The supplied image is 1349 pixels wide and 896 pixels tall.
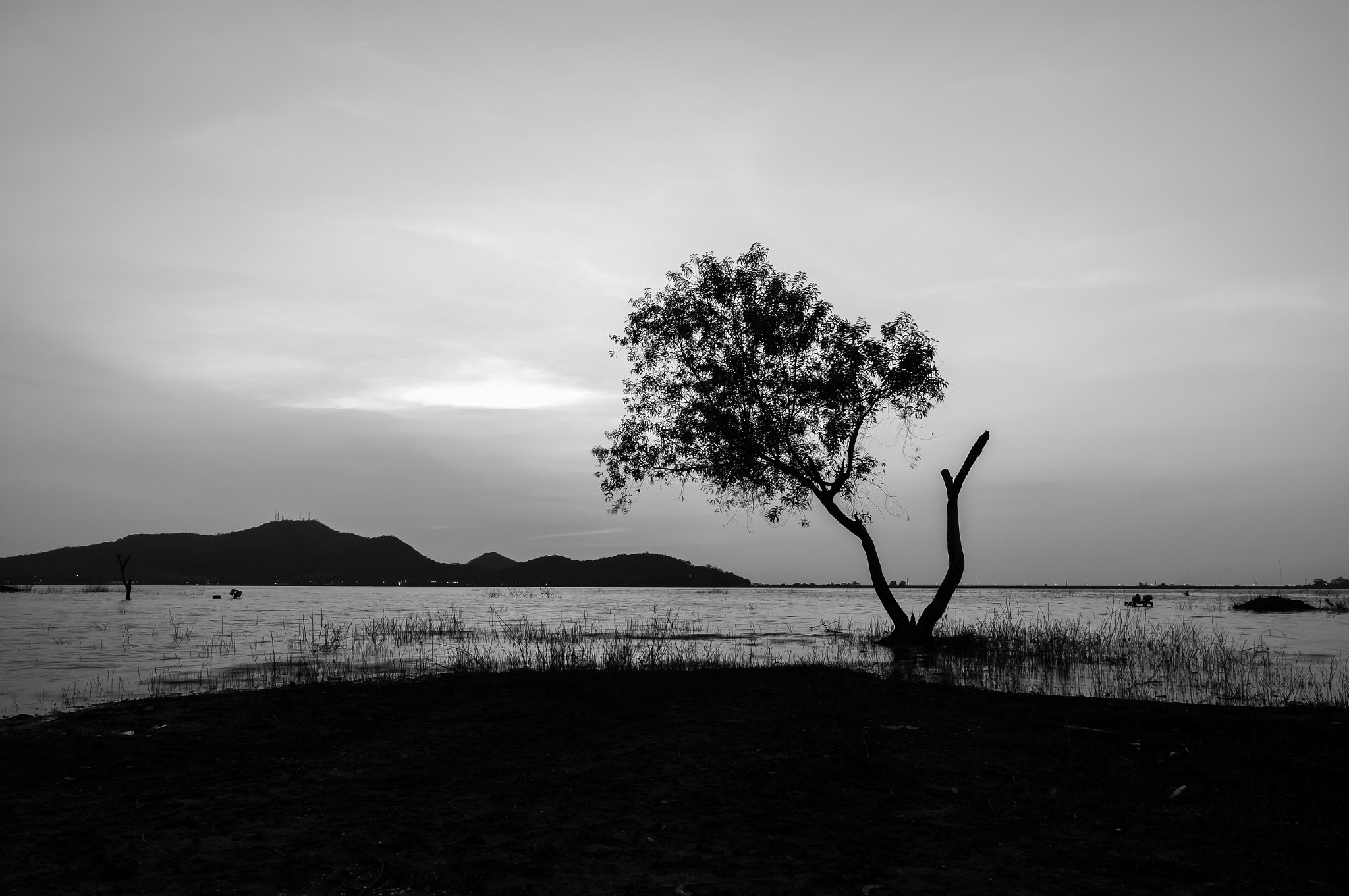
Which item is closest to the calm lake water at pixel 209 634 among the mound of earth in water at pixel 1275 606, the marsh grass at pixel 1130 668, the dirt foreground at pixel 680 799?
the mound of earth in water at pixel 1275 606

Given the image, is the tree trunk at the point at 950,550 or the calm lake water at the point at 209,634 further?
the tree trunk at the point at 950,550

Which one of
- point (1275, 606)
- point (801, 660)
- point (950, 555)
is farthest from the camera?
point (1275, 606)

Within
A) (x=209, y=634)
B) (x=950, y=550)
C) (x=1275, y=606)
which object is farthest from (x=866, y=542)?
(x=1275, y=606)

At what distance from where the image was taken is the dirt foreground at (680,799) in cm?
524

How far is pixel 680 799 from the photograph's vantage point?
23.1 ft

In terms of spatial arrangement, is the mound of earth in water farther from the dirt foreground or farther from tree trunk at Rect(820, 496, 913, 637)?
the dirt foreground

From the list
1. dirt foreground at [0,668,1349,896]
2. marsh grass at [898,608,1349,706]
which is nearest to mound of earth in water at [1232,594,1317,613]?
marsh grass at [898,608,1349,706]

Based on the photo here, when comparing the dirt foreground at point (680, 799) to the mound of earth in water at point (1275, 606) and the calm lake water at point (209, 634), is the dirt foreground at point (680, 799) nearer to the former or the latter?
the calm lake water at point (209, 634)

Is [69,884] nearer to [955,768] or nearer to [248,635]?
[955,768]

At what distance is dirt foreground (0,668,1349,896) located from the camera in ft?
17.2

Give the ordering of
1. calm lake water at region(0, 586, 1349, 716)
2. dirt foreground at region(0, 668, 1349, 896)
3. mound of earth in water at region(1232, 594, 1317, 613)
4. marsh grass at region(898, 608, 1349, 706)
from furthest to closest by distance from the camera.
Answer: mound of earth in water at region(1232, 594, 1317, 613) < calm lake water at region(0, 586, 1349, 716) < marsh grass at region(898, 608, 1349, 706) < dirt foreground at region(0, 668, 1349, 896)

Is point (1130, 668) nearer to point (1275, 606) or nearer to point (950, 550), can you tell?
point (950, 550)

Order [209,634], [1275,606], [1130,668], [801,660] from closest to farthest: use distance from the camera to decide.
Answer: [1130,668] → [801,660] → [209,634] → [1275,606]

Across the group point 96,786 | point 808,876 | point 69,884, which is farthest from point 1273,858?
point 96,786
